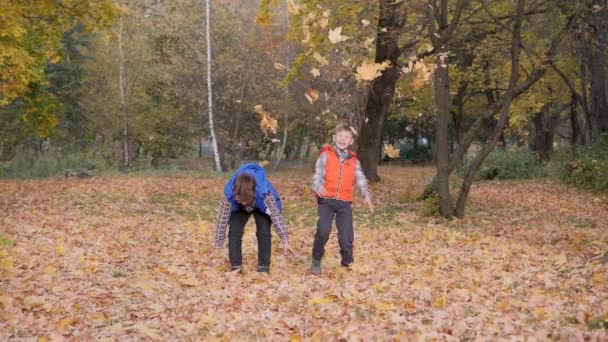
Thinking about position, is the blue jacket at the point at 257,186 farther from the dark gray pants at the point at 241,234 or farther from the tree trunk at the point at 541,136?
the tree trunk at the point at 541,136

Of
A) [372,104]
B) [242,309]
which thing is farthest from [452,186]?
[242,309]

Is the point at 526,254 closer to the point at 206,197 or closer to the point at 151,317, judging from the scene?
the point at 151,317

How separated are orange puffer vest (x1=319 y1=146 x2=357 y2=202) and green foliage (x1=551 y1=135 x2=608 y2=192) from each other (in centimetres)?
1361

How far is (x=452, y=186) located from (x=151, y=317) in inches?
710

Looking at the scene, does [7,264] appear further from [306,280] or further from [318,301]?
[318,301]

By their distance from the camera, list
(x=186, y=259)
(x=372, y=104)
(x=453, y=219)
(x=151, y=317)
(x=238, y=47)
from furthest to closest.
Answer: (x=238, y=47) < (x=372, y=104) < (x=453, y=219) < (x=186, y=259) < (x=151, y=317)

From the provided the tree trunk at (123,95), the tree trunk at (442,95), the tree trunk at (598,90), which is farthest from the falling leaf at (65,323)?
the tree trunk at (123,95)

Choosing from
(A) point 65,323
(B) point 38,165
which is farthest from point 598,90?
(B) point 38,165

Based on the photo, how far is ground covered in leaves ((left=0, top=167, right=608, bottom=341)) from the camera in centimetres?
571

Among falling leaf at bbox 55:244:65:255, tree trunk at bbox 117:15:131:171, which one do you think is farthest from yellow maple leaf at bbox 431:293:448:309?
tree trunk at bbox 117:15:131:171

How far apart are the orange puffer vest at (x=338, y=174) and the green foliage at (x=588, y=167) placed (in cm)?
1361

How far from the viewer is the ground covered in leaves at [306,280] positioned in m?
5.71

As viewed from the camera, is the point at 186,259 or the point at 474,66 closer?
the point at 186,259

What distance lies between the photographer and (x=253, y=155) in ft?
166
